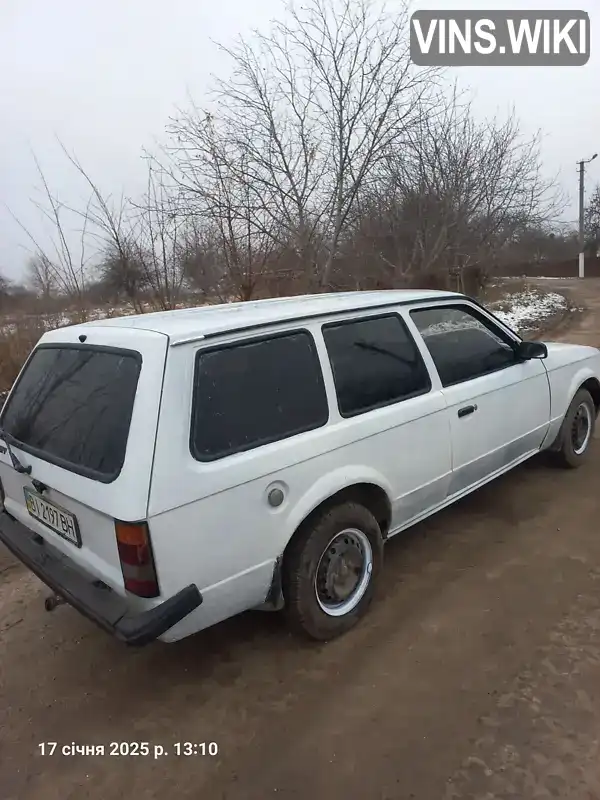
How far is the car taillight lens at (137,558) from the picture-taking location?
2.03 metres

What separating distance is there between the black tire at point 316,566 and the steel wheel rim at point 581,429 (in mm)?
2576

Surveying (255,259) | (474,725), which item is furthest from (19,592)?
(255,259)

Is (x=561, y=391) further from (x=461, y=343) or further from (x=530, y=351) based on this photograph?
(x=461, y=343)

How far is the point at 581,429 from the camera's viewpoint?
461 centimetres

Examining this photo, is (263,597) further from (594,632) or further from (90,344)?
(594,632)

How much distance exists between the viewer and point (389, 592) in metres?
3.09

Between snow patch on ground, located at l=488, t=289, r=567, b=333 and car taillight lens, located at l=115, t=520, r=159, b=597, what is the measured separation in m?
11.0

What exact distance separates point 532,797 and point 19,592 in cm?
301

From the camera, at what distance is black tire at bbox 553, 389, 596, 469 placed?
4359mm

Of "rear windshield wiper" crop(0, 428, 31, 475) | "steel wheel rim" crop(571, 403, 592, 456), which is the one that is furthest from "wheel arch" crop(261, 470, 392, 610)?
"steel wheel rim" crop(571, 403, 592, 456)

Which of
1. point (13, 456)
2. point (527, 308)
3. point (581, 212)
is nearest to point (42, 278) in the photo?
point (13, 456)

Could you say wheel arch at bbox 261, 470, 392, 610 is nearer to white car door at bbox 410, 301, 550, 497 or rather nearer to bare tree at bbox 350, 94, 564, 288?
white car door at bbox 410, 301, 550, 497

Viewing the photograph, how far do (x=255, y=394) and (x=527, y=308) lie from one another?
15.8m

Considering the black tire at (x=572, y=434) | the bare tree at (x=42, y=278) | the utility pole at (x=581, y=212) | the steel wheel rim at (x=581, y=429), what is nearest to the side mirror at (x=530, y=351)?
the black tire at (x=572, y=434)
